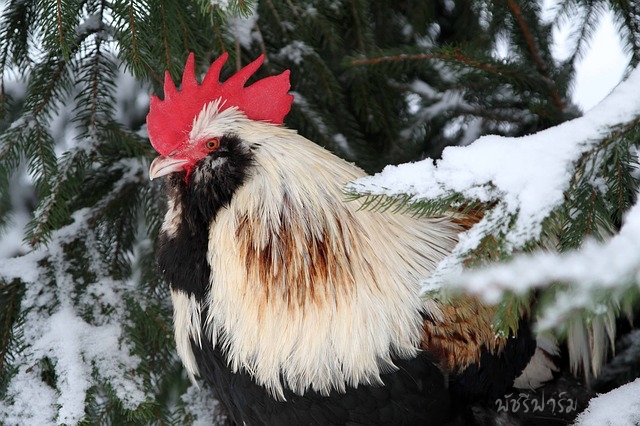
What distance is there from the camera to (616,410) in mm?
1354

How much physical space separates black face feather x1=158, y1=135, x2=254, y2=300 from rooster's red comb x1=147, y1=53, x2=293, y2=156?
0.43 ft

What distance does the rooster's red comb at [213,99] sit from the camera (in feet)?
6.07

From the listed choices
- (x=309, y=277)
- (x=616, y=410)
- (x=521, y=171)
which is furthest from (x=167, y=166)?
(x=616, y=410)

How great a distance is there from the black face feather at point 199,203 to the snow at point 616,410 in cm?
98

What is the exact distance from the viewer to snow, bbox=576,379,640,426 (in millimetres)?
1326

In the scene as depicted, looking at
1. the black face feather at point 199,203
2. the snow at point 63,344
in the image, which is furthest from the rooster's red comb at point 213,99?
the snow at point 63,344

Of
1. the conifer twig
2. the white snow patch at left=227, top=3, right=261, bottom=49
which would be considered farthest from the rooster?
the conifer twig

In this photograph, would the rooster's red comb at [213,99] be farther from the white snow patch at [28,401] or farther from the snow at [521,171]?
the white snow patch at [28,401]

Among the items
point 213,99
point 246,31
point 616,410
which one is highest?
point 246,31

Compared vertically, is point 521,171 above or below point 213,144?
below

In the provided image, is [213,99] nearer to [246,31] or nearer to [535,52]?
[246,31]

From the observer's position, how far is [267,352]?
1.67m

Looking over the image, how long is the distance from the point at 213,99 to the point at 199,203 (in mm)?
305

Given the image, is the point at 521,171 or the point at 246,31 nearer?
the point at 521,171
